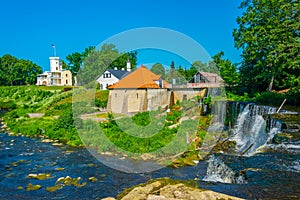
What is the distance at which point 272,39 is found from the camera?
17.3 m

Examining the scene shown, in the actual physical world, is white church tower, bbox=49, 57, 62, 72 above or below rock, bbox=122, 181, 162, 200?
above

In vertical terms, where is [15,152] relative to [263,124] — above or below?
below

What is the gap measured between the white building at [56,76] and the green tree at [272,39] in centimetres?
4683

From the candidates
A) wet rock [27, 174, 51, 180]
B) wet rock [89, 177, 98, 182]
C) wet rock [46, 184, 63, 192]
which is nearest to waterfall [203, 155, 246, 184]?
wet rock [89, 177, 98, 182]

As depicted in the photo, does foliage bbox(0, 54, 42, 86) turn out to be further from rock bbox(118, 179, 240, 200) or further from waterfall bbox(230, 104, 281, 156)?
rock bbox(118, 179, 240, 200)

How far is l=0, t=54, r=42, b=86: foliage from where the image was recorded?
2586 inches

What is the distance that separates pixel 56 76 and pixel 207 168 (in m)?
60.9

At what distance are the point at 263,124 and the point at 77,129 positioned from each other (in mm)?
13696

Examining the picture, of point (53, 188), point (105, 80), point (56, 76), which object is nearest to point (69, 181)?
point (53, 188)

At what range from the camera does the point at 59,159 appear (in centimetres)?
1423

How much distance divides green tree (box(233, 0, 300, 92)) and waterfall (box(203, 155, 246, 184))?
9665mm

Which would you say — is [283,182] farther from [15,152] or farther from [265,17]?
[265,17]

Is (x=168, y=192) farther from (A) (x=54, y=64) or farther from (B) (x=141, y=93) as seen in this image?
(A) (x=54, y=64)

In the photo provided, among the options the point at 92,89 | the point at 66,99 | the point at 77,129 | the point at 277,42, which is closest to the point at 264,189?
the point at 277,42
